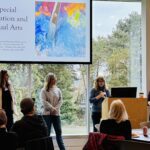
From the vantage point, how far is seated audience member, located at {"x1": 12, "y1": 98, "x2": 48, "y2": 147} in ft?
11.2

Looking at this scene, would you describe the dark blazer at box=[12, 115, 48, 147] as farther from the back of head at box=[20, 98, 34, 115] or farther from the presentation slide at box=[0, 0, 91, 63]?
the presentation slide at box=[0, 0, 91, 63]

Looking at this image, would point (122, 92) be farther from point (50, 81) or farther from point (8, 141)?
point (8, 141)

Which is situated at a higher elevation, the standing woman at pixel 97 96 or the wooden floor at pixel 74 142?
the standing woman at pixel 97 96

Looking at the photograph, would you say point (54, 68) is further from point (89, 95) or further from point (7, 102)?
point (7, 102)

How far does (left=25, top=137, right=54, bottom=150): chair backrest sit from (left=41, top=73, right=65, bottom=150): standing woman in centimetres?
251

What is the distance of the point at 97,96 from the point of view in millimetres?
5984

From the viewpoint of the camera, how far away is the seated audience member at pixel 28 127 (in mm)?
3406

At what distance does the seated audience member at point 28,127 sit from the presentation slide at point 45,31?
2.73 m

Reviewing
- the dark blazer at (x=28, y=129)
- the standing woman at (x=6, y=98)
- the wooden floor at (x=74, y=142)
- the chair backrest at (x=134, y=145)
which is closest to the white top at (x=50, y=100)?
the standing woman at (x=6, y=98)

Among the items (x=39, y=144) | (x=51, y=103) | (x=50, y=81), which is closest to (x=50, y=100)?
(x=51, y=103)

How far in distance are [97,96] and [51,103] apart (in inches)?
31.7

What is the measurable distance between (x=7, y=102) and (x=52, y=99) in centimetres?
78

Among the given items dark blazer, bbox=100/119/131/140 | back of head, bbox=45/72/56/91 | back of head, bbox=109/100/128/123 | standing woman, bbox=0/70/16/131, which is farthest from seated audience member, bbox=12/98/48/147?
back of head, bbox=45/72/56/91

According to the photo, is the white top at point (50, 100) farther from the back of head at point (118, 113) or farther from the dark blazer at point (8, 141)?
the dark blazer at point (8, 141)
